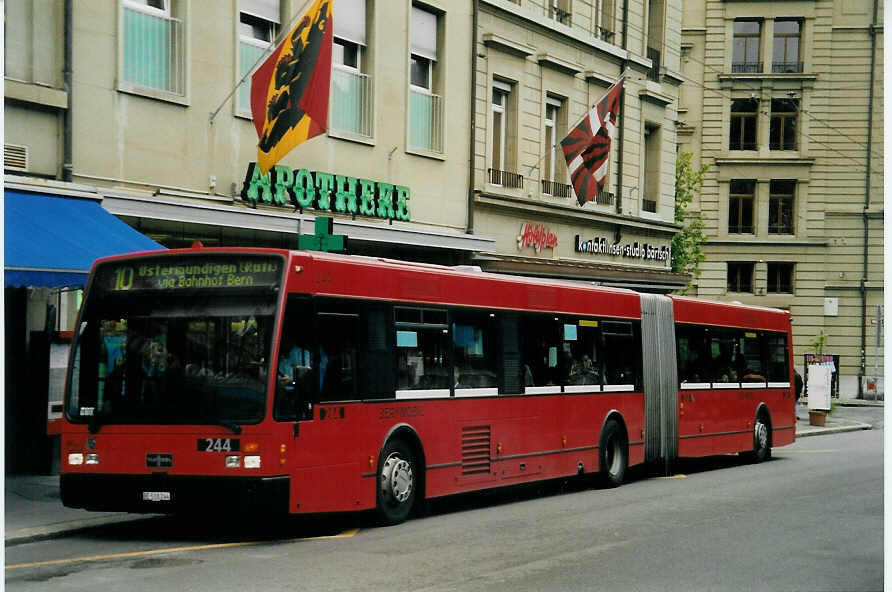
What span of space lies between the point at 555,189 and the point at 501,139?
2481 mm

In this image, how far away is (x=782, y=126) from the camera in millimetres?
64562

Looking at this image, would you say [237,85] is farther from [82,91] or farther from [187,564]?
[187,564]

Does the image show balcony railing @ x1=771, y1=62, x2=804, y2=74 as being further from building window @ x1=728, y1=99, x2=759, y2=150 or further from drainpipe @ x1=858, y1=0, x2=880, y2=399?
drainpipe @ x1=858, y1=0, x2=880, y2=399

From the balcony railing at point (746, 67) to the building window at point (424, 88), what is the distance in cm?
4124

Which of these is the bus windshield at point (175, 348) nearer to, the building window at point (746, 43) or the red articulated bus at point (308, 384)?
the red articulated bus at point (308, 384)

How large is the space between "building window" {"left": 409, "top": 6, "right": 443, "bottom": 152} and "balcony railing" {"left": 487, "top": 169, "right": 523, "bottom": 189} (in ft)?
7.43

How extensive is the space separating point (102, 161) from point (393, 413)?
647 cm

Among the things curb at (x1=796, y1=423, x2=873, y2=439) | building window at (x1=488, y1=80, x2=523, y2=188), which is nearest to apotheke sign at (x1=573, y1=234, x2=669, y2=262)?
building window at (x1=488, y1=80, x2=523, y2=188)

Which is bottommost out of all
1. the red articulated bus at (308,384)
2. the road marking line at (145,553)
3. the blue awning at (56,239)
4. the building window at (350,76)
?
the road marking line at (145,553)

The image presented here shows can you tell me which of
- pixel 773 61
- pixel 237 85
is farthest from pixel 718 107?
pixel 237 85

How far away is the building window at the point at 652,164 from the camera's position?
3566 cm

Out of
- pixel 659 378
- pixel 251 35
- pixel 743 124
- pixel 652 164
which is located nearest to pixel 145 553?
pixel 659 378

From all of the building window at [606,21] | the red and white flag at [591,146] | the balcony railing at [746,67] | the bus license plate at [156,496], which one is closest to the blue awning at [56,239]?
the bus license plate at [156,496]

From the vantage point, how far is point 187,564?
33.9 feet
